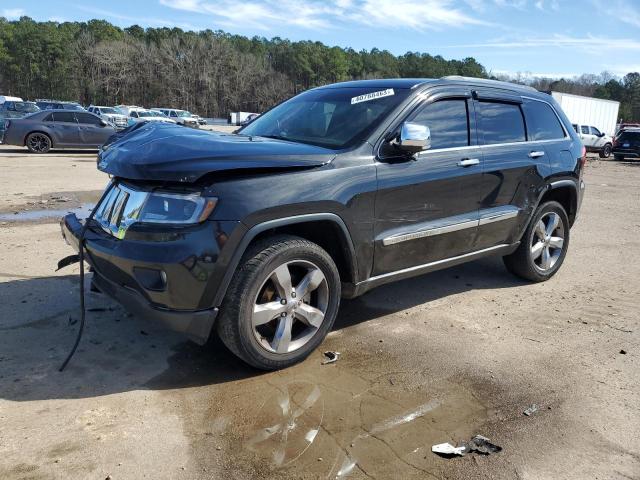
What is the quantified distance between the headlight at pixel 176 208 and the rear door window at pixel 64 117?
55.3 ft

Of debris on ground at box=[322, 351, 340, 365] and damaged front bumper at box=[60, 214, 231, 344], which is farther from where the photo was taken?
debris on ground at box=[322, 351, 340, 365]

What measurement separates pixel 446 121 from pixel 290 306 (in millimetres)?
2025

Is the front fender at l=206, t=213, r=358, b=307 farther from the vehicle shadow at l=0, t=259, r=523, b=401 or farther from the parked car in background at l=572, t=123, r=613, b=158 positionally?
the parked car in background at l=572, t=123, r=613, b=158

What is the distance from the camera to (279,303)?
332cm

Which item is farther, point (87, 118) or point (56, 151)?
point (56, 151)

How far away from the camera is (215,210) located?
2.97m

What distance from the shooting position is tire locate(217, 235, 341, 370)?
10.3 ft

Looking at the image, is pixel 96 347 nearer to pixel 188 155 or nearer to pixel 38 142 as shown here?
pixel 188 155

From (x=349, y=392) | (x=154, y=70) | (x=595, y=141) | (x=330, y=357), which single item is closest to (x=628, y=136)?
(x=595, y=141)

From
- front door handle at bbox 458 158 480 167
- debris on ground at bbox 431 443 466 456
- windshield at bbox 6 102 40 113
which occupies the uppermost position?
windshield at bbox 6 102 40 113

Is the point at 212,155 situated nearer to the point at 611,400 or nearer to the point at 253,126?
the point at 253,126

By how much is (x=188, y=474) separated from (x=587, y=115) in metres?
44.2

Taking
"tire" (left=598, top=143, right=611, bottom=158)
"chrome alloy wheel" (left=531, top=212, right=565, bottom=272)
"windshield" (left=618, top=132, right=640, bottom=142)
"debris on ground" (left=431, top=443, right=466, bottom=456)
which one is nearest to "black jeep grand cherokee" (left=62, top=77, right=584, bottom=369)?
"chrome alloy wheel" (left=531, top=212, right=565, bottom=272)

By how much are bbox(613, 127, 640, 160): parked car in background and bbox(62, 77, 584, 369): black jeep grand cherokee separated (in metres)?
27.9
